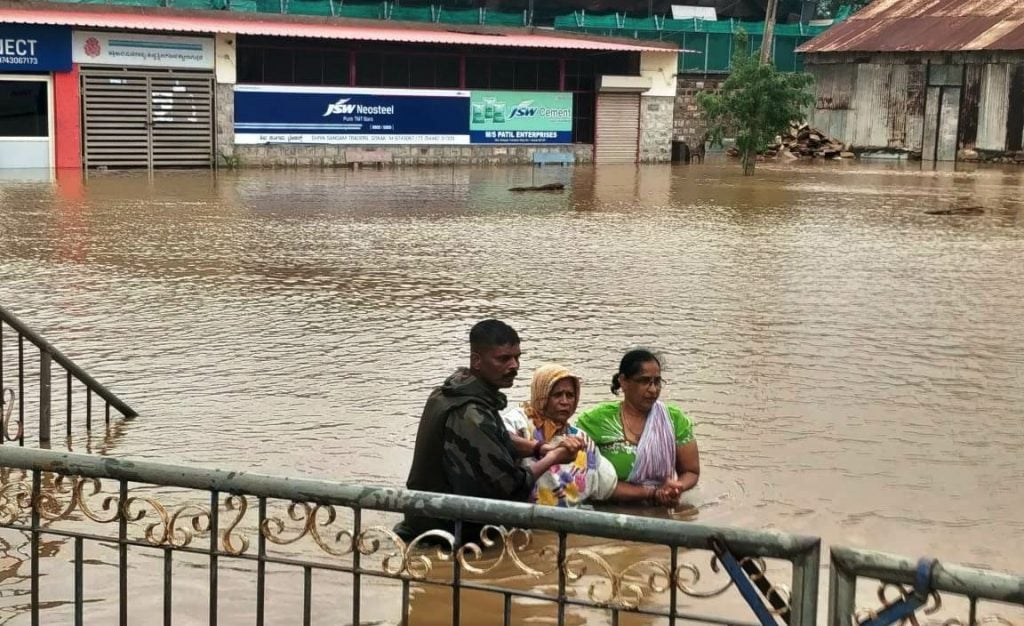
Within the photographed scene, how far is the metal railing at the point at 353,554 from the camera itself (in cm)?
284

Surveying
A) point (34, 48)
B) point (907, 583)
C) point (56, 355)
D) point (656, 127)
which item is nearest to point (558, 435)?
point (56, 355)

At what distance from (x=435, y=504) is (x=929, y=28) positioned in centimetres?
4085

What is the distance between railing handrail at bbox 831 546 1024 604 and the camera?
2.52 metres

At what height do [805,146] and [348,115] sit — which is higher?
[348,115]

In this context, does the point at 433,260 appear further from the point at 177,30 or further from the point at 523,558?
the point at 177,30

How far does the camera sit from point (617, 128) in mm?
37156

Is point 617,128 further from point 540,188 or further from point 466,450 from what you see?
point 466,450

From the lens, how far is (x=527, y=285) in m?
12.6

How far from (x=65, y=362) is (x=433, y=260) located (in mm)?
8011

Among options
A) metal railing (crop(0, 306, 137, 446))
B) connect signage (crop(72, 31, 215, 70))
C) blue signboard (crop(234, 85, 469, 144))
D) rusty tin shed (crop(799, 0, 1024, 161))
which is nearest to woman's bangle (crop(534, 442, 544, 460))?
metal railing (crop(0, 306, 137, 446))

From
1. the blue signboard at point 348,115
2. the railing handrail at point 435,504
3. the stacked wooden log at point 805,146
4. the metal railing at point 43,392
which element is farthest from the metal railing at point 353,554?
the stacked wooden log at point 805,146

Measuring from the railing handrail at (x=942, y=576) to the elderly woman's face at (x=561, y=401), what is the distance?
9.49ft

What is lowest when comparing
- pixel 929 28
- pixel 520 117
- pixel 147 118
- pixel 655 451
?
pixel 655 451

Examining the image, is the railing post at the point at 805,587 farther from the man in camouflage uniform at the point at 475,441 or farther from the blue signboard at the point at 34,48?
the blue signboard at the point at 34,48
